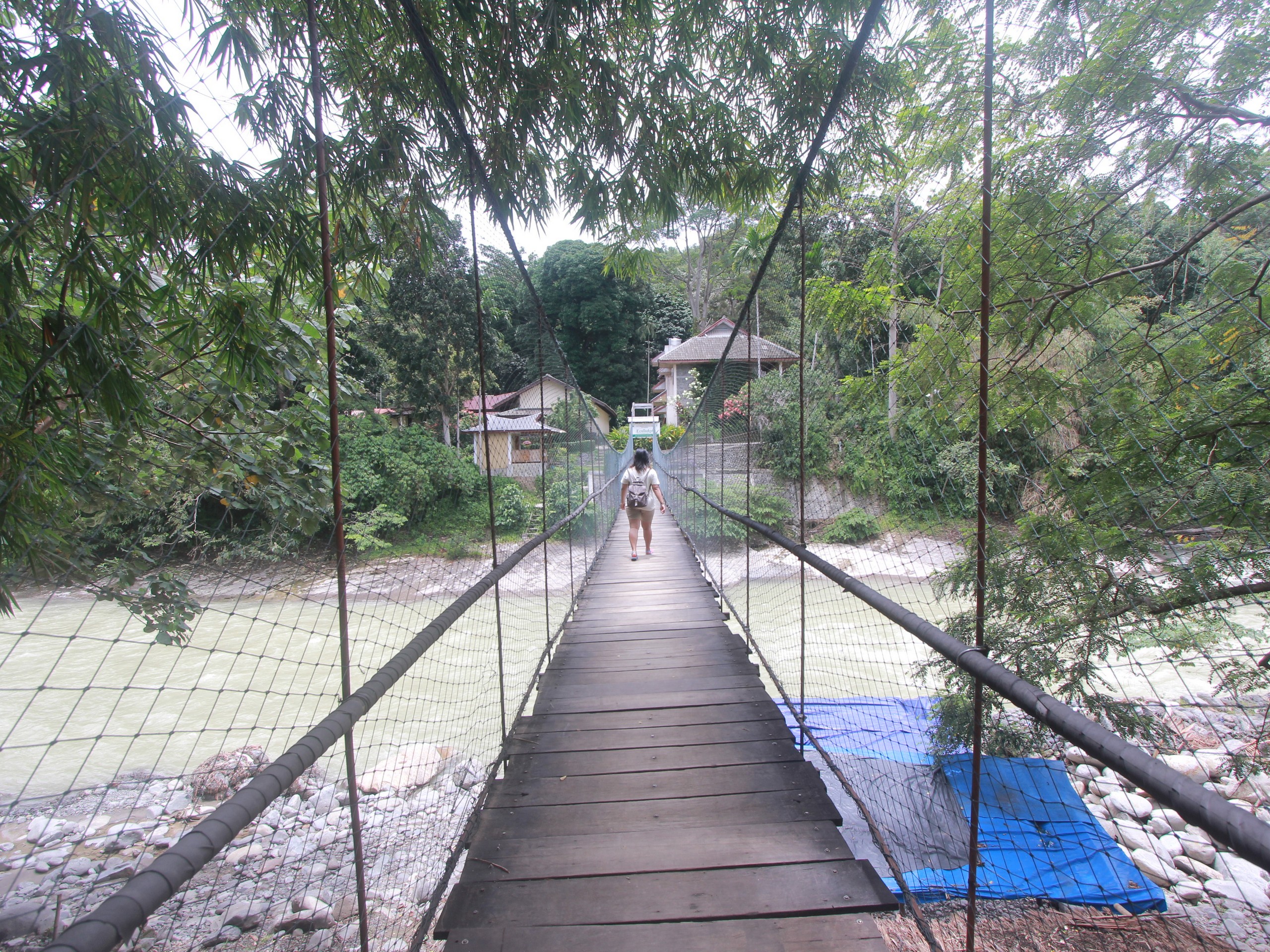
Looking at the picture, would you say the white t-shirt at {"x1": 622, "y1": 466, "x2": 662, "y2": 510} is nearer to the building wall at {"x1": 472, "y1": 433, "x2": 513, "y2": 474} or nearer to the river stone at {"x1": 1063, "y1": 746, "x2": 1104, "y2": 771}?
the river stone at {"x1": 1063, "y1": 746, "x2": 1104, "y2": 771}

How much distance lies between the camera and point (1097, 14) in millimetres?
2104

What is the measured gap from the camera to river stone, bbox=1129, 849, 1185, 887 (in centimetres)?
295

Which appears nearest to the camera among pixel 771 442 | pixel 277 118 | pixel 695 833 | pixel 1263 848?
pixel 1263 848

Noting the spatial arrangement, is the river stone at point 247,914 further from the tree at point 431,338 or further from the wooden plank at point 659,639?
the tree at point 431,338

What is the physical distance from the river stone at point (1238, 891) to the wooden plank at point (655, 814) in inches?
103

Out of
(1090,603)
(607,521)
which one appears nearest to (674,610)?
(1090,603)

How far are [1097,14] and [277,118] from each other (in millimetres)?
2592

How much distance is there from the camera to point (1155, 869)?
307 cm

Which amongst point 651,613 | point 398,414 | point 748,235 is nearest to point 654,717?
point 651,613

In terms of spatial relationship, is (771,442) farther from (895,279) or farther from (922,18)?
(922,18)

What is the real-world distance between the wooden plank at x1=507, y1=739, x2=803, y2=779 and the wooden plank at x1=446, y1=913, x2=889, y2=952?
0.56m

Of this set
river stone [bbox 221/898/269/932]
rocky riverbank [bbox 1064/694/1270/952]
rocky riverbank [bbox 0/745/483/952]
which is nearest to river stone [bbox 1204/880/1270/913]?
rocky riverbank [bbox 1064/694/1270/952]

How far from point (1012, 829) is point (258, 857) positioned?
398cm

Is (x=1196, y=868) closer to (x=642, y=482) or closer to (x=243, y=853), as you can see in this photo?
(x=642, y=482)
